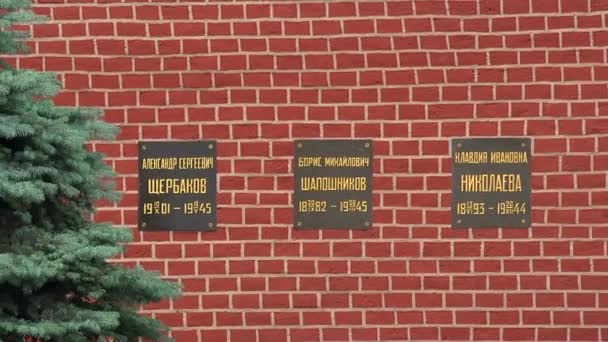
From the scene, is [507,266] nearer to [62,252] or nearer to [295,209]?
[295,209]

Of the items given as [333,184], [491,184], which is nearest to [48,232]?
[333,184]

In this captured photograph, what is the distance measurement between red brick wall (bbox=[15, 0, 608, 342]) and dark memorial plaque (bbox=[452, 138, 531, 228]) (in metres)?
0.05

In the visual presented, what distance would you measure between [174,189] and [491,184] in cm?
167

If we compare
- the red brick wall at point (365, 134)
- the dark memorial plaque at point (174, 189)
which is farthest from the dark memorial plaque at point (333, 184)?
the dark memorial plaque at point (174, 189)

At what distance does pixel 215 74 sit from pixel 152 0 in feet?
1.67

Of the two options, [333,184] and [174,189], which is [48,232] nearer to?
[174,189]

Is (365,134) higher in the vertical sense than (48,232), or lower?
higher

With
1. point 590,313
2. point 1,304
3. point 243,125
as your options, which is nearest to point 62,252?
point 1,304

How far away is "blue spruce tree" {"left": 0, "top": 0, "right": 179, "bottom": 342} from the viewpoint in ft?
17.2

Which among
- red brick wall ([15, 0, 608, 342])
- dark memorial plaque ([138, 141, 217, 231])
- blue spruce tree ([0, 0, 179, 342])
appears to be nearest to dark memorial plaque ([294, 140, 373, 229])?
red brick wall ([15, 0, 608, 342])

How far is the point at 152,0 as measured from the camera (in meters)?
8.10

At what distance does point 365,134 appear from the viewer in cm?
810

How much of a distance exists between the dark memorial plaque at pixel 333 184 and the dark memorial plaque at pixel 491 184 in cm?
47

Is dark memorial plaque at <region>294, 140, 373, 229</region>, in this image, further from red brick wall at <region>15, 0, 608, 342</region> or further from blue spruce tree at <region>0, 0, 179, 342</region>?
blue spruce tree at <region>0, 0, 179, 342</region>
